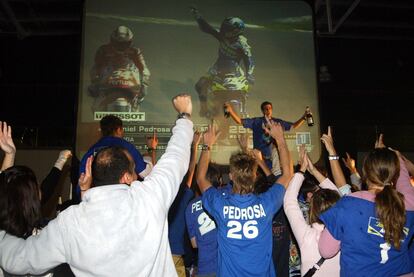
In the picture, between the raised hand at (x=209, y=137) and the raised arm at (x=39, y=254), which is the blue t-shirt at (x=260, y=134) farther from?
the raised arm at (x=39, y=254)

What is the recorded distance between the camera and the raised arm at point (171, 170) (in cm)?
163

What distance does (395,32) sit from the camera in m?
8.14

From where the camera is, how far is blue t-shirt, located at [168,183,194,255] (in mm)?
3096

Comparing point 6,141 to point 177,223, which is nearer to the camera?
point 6,141

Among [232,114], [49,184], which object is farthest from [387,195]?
[232,114]

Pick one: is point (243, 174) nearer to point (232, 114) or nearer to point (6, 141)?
point (6, 141)

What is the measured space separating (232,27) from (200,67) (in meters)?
0.87

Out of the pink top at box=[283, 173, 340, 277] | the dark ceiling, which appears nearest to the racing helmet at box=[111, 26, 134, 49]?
the dark ceiling

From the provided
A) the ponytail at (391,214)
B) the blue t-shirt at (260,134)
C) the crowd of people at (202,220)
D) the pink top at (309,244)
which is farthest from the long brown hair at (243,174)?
the blue t-shirt at (260,134)

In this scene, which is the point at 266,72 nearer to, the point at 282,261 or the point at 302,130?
the point at 302,130

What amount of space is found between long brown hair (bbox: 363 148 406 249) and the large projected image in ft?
11.3

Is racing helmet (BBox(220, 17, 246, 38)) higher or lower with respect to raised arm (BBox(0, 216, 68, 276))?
A: higher

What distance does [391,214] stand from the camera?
1.88m

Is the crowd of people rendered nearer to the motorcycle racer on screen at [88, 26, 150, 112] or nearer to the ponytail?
the ponytail
